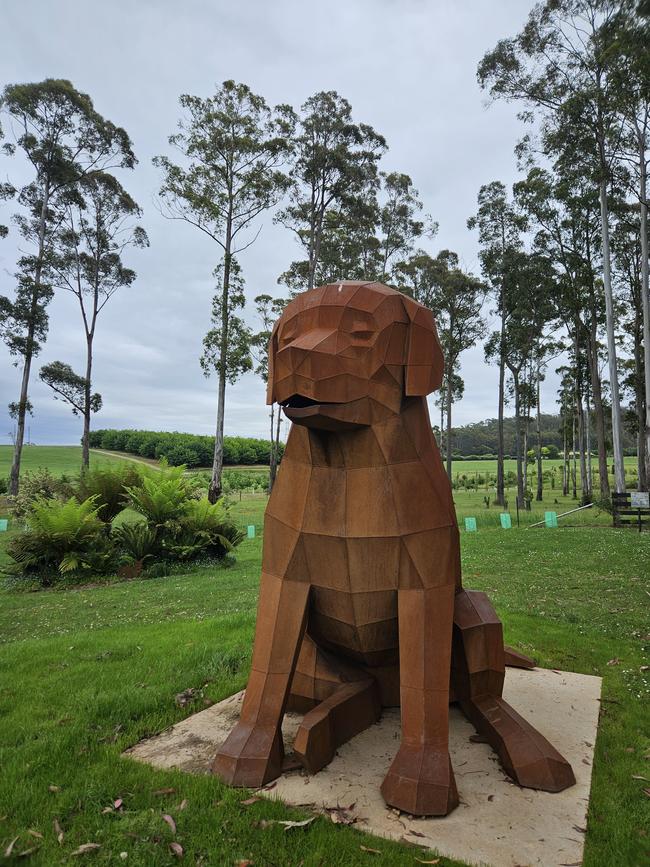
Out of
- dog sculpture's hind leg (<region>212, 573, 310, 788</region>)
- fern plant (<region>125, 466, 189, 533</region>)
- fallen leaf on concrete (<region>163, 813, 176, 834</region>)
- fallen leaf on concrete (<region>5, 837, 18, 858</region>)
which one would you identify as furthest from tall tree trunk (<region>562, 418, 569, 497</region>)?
fallen leaf on concrete (<region>5, 837, 18, 858</region>)

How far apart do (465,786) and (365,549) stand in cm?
148

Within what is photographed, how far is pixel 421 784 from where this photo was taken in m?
2.53

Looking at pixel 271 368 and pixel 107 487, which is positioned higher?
pixel 271 368

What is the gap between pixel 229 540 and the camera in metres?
12.1

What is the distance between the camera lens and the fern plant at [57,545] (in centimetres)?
1002

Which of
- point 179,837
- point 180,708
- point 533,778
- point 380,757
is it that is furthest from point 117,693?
point 533,778

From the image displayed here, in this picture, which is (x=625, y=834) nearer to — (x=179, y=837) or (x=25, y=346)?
(x=179, y=837)

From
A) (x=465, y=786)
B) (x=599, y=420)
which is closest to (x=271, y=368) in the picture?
(x=465, y=786)

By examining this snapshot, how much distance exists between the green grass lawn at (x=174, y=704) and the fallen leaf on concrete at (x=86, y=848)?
34 mm

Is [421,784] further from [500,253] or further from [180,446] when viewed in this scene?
[180,446]

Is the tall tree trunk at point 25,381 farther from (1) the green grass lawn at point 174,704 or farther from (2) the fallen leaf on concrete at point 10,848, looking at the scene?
(2) the fallen leaf on concrete at point 10,848

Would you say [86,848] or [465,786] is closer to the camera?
[86,848]

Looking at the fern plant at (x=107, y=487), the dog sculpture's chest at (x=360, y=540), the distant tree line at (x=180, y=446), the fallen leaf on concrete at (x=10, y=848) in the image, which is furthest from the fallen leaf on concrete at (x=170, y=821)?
the distant tree line at (x=180, y=446)

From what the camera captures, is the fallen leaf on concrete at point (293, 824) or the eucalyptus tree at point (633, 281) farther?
the eucalyptus tree at point (633, 281)
